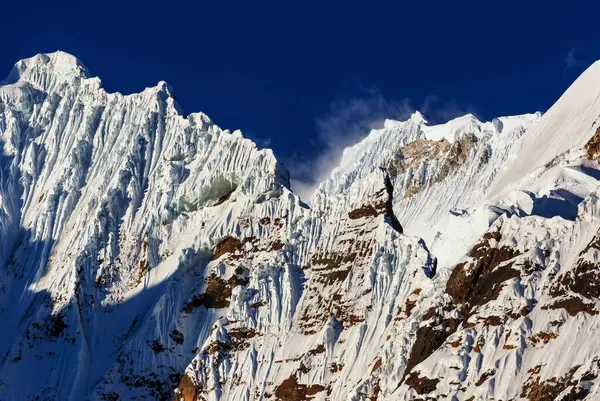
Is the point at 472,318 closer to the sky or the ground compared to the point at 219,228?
closer to the ground

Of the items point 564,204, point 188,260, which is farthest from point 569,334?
point 188,260

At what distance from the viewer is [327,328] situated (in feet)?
532

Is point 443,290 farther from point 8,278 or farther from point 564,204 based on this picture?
point 8,278

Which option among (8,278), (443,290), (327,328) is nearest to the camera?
(443,290)

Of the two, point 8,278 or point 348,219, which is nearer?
point 348,219

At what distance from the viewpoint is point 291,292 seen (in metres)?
170

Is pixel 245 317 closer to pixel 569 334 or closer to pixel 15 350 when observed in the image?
pixel 15 350

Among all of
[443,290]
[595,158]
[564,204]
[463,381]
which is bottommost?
[463,381]

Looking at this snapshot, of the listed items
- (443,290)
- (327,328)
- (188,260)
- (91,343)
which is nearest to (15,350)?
(91,343)

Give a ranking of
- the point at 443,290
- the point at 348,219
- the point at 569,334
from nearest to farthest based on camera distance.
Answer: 1. the point at 569,334
2. the point at 443,290
3. the point at 348,219

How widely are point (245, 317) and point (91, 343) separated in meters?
17.4

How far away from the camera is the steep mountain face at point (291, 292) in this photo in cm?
14025

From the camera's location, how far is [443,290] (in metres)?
150

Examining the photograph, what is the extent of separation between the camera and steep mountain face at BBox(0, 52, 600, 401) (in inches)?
5522
